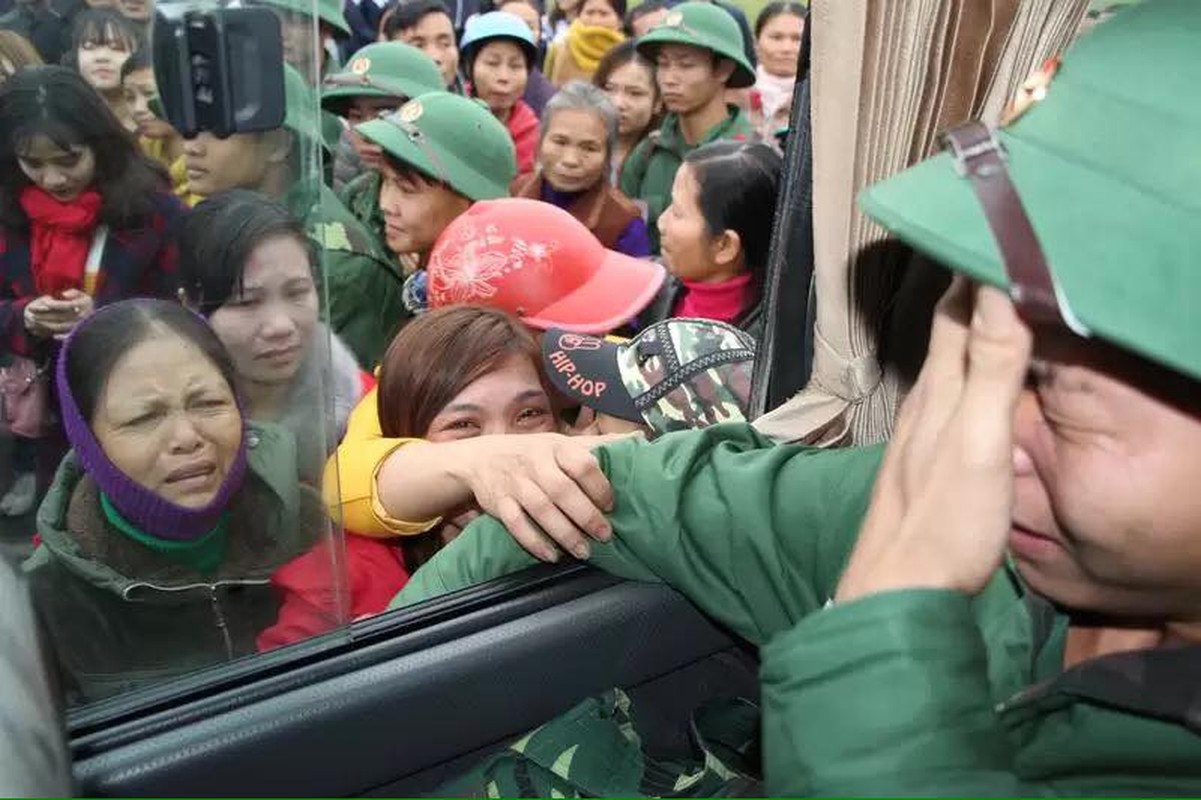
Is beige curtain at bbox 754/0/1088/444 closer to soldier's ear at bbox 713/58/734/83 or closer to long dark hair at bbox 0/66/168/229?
long dark hair at bbox 0/66/168/229

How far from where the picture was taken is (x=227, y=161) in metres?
1.00

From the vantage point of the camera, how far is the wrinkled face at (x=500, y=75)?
4.93 meters

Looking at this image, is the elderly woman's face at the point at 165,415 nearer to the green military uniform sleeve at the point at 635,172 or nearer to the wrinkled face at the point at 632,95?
the green military uniform sleeve at the point at 635,172

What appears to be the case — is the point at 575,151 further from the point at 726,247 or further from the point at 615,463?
the point at 615,463

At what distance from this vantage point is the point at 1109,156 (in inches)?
32.1

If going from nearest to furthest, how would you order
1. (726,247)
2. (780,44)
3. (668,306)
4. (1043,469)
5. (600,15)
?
(1043,469) → (726,247) → (668,306) → (780,44) → (600,15)

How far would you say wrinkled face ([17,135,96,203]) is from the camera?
1.04 metres

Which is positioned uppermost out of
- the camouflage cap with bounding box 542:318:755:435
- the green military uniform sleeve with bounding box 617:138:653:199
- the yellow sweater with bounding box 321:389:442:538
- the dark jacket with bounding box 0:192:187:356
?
the dark jacket with bounding box 0:192:187:356

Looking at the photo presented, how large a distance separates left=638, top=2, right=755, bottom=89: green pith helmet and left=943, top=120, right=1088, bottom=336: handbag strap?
3644mm

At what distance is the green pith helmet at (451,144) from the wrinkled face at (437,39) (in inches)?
71.8

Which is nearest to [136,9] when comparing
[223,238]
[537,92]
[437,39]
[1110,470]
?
[223,238]

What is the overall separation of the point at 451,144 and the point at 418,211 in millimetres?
191

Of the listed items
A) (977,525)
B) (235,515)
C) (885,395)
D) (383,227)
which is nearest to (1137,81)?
(977,525)

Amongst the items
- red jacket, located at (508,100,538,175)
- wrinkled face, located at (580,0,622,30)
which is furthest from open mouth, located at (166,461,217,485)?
wrinkled face, located at (580,0,622,30)
